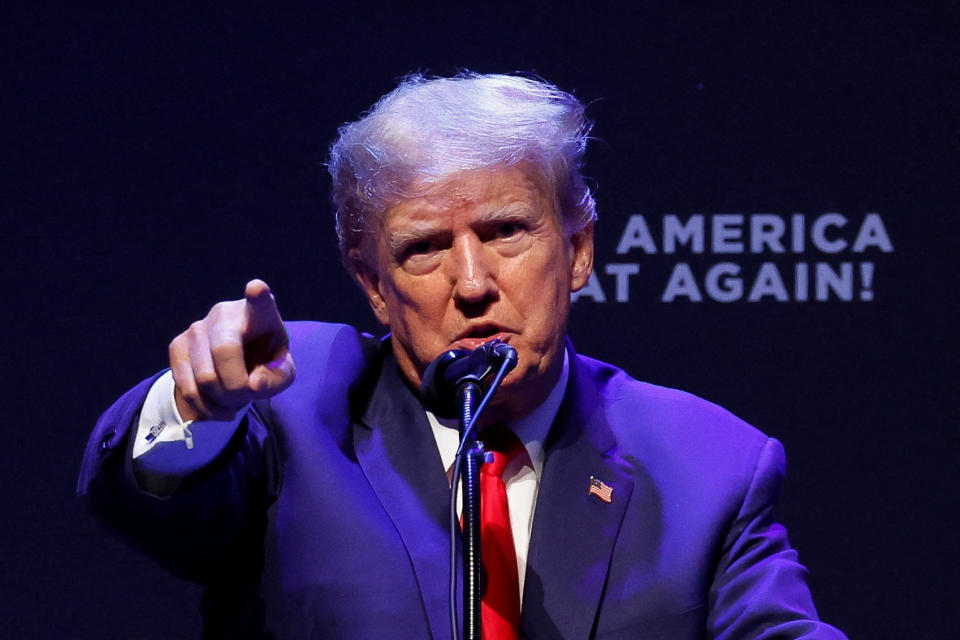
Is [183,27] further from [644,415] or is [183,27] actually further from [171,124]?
[644,415]

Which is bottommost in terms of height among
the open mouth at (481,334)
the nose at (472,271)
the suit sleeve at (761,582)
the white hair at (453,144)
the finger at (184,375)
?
the suit sleeve at (761,582)

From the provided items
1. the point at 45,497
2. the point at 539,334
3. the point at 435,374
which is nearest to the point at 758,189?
the point at 539,334

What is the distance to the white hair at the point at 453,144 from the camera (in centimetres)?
185

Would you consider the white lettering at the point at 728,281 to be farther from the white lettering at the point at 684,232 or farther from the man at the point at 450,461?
the man at the point at 450,461

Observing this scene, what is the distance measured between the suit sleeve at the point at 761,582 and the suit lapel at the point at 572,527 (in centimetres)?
16

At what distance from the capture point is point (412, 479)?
1.84m

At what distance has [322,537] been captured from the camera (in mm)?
1766

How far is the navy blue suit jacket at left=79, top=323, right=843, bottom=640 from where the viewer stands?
1.73 meters

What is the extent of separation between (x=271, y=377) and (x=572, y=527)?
0.61 meters

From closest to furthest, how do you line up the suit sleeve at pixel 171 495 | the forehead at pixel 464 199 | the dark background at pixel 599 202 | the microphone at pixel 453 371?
the microphone at pixel 453 371 → the suit sleeve at pixel 171 495 → the forehead at pixel 464 199 → the dark background at pixel 599 202

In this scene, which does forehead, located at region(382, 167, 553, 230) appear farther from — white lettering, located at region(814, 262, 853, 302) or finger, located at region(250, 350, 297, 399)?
white lettering, located at region(814, 262, 853, 302)

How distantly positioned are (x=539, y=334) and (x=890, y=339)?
3.32ft

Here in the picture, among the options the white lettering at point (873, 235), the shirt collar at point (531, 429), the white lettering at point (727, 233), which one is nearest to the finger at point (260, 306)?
the shirt collar at point (531, 429)

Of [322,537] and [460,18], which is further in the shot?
[460,18]
